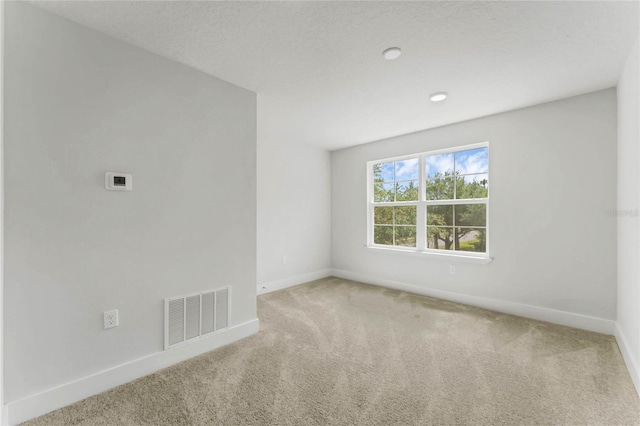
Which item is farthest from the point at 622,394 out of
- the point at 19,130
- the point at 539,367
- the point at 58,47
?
the point at 58,47

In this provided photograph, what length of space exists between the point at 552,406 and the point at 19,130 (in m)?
3.48

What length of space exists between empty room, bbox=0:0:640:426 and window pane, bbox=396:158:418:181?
2.32 ft

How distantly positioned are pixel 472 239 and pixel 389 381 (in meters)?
2.35

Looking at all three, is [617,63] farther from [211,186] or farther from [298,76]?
[211,186]

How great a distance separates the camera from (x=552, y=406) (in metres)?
1.68

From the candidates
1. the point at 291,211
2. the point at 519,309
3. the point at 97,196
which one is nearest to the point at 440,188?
the point at 519,309

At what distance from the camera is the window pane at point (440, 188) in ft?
12.4

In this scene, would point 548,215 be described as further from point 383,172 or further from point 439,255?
point 383,172

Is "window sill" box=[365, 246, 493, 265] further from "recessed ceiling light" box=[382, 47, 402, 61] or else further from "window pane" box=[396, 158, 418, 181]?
"recessed ceiling light" box=[382, 47, 402, 61]

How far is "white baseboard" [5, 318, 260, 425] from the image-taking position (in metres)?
1.56

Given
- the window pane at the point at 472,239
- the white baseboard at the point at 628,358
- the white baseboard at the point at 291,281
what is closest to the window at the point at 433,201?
the window pane at the point at 472,239

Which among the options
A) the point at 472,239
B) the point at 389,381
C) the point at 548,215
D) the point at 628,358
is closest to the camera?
the point at 389,381

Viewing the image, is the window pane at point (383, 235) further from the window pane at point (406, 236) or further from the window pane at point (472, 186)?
the window pane at point (472, 186)

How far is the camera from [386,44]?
1.94m
